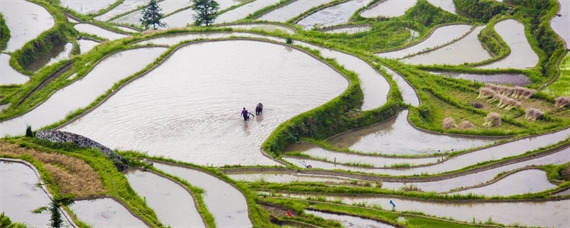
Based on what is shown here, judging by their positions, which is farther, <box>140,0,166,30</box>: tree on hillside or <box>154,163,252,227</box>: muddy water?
<box>140,0,166,30</box>: tree on hillside

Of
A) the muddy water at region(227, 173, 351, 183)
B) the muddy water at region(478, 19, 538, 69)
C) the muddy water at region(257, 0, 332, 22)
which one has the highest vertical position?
the muddy water at region(257, 0, 332, 22)

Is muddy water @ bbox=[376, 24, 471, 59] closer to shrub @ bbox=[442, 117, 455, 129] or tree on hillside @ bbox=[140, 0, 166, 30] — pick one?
shrub @ bbox=[442, 117, 455, 129]

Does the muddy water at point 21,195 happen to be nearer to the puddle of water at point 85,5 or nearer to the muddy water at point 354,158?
the muddy water at point 354,158

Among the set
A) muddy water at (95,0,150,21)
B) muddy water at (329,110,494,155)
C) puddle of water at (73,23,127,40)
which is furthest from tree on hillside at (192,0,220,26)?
muddy water at (329,110,494,155)

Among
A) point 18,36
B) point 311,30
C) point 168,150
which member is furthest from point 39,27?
point 168,150

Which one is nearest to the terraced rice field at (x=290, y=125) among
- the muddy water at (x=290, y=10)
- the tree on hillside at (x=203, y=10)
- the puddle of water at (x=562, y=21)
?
the puddle of water at (x=562, y=21)

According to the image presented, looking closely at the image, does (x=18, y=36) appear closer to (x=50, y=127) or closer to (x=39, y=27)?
(x=39, y=27)

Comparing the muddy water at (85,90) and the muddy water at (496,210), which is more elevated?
the muddy water at (85,90)

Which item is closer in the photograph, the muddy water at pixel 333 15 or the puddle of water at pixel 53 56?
the puddle of water at pixel 53 56
